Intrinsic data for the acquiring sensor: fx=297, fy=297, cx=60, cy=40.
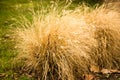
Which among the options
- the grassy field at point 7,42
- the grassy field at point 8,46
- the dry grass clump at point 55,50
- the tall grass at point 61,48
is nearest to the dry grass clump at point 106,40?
the tall grass at point 61,48

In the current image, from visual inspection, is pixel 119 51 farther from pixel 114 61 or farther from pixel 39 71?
pixel 39 71

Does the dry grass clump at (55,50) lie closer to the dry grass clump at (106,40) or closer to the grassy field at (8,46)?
the grassy field at (8,46)

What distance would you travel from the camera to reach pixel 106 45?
6.00m

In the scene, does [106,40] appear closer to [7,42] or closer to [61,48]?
[61,48]

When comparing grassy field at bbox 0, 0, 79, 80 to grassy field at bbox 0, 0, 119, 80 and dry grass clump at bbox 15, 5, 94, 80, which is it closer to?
grassy field at bbox 0, 0, 119, 80

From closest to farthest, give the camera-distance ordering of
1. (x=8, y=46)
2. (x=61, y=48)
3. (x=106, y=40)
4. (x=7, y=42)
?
(x=61, y=48), (x=106, y=40), (x=8, y=46), (x=7, y=42)

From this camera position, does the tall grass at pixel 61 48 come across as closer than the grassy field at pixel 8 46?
Yes

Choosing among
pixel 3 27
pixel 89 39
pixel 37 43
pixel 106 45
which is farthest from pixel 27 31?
pixel 3 27

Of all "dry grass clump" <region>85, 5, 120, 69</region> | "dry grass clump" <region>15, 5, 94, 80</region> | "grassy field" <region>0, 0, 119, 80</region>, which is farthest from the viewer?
"dry grass clump" <region>85, 5, 120, 69</region>

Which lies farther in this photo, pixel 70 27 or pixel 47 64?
pixel 70 27

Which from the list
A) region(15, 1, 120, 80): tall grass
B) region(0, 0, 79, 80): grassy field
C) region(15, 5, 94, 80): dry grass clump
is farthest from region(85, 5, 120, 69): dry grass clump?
region(0, 0, 79, 80): grassy field

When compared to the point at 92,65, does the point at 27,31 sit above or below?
above

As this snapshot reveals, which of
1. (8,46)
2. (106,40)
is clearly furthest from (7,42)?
(106,40)

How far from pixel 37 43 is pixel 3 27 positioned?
130 inches
